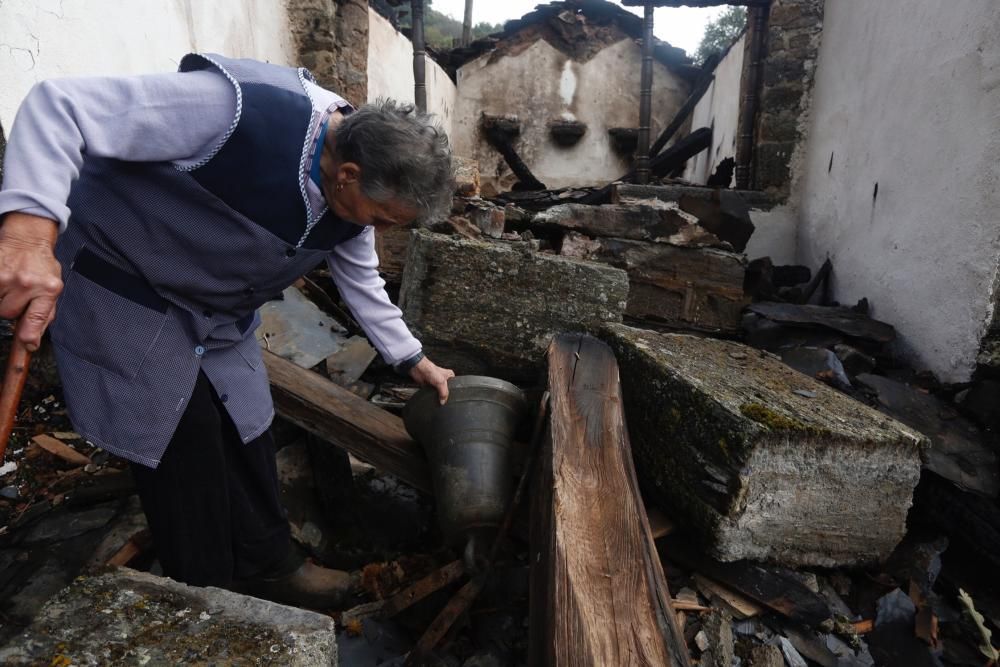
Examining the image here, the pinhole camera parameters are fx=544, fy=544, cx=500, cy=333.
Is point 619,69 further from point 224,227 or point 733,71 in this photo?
point 224,227

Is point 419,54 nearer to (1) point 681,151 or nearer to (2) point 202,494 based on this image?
(1) point 681,151

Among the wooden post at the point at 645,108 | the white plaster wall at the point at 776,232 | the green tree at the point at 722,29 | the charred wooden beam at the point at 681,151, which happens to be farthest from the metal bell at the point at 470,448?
the green tree at the point at 722,29

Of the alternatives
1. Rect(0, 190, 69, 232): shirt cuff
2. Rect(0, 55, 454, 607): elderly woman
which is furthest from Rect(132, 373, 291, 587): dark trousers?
Rect(0, 190, 69, 232): shirt cuff

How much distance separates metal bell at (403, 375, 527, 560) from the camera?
6.12 ft

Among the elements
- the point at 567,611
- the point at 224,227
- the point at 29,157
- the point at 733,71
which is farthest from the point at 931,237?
the point at 733,71

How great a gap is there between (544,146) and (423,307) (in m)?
11.6

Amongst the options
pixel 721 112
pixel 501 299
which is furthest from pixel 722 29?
pixel 501 299

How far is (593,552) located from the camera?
136cm

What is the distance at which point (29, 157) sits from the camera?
1.08 metres

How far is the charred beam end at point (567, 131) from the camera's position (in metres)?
13.3

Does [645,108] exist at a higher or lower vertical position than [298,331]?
higher

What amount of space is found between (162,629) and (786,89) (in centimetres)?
657

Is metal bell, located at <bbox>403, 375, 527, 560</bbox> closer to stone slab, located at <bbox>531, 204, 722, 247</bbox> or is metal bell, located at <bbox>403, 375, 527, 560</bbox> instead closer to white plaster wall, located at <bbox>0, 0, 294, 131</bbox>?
white plaster wall, located at <bbox>0, 0, 294, 131</bbox>

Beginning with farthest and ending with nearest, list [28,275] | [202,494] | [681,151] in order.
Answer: [681,151] → [202,494] → [28,275]
